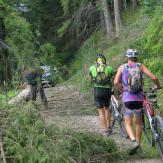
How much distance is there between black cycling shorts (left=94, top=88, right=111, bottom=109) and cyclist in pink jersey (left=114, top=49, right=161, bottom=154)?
2008 mm

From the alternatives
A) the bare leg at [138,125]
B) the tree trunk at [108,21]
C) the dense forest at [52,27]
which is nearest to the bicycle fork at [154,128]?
the bare leg at [138,125]

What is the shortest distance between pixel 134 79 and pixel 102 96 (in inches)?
101

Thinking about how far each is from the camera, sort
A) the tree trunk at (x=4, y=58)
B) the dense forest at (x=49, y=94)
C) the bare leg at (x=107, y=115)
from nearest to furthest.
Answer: the dense forest at (x=49, y=94) → the tree trunk at (x=4, y=58) → the bare leg at (x=107, y=115)

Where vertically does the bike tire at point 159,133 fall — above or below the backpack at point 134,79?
below

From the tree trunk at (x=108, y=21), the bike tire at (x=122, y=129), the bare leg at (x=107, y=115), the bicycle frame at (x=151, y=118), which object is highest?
the tree trunk at (x=108, y=21)

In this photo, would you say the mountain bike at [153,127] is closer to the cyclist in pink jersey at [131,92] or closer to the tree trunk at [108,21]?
the cyclist in pink jersey at [131,92]

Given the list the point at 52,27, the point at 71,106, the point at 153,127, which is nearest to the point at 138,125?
the point at 153,127

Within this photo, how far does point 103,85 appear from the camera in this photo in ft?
37.5

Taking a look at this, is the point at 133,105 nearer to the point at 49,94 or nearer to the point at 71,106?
the point at 71,106

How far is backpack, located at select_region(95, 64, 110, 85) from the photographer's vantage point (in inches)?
444

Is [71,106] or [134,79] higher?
[134,79]

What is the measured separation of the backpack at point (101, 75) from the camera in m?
11.3

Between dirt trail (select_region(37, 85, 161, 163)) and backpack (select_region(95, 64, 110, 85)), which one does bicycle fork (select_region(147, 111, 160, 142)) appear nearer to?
backpack (select_region(95, 64, 110, 85))

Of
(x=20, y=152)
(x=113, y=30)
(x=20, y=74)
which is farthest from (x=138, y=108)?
(x=113, y=30)
